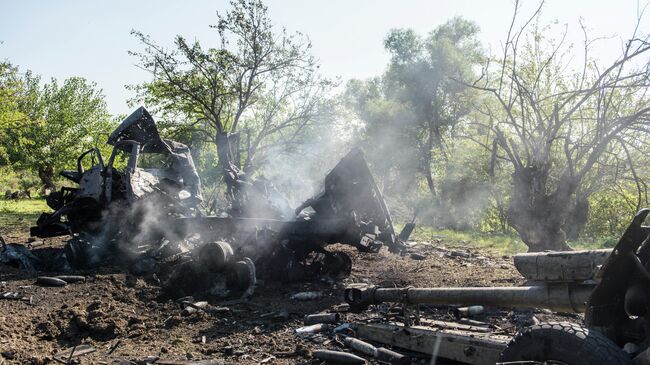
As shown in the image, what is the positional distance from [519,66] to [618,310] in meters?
15.0

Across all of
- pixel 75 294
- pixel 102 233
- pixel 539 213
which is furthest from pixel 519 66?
pixel 75 294

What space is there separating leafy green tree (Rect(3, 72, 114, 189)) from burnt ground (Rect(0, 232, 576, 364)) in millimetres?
25682

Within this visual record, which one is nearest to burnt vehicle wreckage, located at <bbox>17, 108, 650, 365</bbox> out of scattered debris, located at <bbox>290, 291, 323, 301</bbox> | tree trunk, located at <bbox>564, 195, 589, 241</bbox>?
scattered debris, located at <bbox>290, 291, 323, 301</bbox>

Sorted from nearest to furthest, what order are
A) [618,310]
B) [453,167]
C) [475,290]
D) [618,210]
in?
[618,310]
[475,290]
[618,210]
[453,167]

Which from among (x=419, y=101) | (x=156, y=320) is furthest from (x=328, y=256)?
(x=419, y=101)

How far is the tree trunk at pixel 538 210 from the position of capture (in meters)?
10.3

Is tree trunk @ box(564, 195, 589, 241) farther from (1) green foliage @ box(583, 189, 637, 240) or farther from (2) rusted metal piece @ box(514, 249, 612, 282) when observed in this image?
(2) rusted metal piece @ box(514, 249, 612, 282)

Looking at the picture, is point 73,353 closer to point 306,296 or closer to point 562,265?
point 306,296

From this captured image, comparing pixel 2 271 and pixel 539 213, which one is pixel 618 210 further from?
pixel 2 271

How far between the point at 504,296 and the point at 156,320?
4.85m

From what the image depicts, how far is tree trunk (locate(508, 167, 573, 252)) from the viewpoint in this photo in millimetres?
10258

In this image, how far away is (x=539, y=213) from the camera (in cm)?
1043

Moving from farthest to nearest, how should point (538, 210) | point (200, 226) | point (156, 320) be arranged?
point (538, 210) < point (200, 226) < point (156, 320)

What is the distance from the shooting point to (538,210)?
10.4 meters
